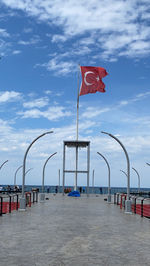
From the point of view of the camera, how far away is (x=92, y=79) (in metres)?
38.9

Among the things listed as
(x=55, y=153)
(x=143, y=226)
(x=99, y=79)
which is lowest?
(x=143, y=226)

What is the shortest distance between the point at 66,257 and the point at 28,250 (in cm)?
124

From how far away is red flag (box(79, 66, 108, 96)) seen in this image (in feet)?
125

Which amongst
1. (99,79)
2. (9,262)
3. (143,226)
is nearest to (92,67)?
(99,79)

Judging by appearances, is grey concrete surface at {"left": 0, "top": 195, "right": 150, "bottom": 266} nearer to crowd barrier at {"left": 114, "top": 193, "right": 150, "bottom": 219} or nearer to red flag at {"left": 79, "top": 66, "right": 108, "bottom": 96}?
crowd barrier at {"left": 114, "top": 193, "right": 150, "bottom": 219}

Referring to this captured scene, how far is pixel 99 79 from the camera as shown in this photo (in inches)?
1519

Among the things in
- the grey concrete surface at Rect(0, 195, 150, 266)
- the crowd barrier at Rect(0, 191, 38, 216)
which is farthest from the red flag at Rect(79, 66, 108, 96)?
the grey concrete surface at Rect(0, 195, 150, 266)

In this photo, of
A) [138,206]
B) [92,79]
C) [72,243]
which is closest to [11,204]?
[138,206]

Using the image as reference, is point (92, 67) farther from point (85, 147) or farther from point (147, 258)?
point (147, 258)

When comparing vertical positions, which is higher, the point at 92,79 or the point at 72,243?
the point at 92,79

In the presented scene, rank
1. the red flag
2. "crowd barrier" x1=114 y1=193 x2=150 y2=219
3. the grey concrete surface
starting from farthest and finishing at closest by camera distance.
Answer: the red flag → "crowd barrier" x1=114 y1=193 x2=150 y2=219 → the grey concrete surface

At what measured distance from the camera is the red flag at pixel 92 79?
38219mm

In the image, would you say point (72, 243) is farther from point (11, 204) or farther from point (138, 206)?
point (138, 206)

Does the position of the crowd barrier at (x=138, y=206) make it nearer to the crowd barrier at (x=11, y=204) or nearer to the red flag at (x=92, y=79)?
the crowd barrier at (x=11, y=204)
